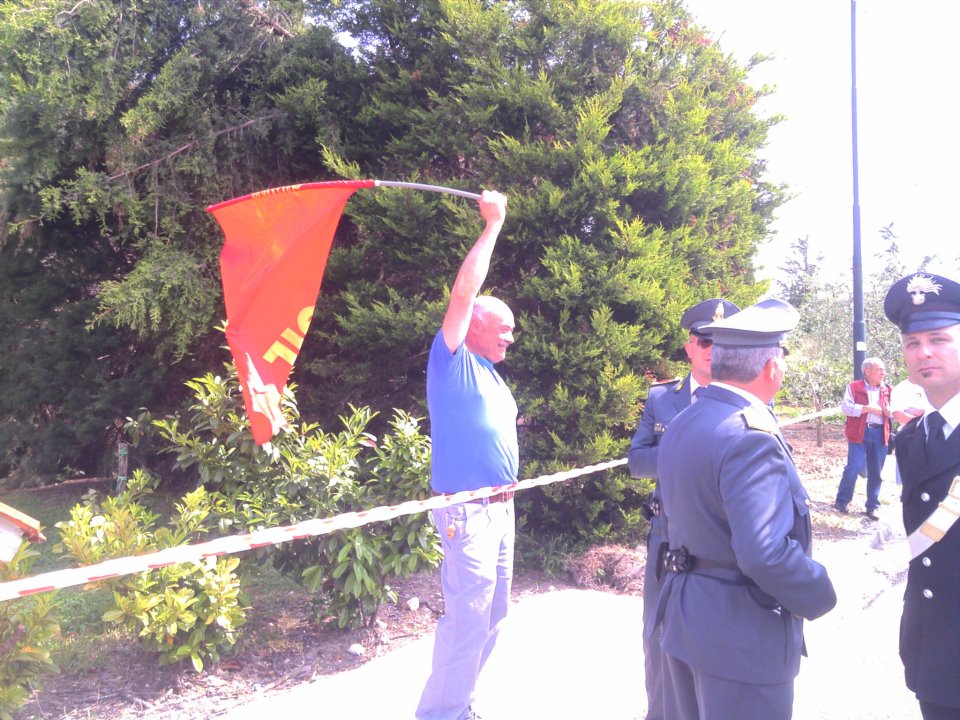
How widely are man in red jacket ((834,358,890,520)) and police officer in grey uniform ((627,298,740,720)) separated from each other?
5.73 m

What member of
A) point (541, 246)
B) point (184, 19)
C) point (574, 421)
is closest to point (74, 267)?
point (184, 19)

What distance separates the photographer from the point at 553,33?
20.2 feet

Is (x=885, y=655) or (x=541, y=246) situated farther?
(x=541, y=246)

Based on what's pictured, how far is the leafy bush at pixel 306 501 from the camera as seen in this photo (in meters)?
4.23

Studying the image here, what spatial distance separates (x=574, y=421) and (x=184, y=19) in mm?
5556

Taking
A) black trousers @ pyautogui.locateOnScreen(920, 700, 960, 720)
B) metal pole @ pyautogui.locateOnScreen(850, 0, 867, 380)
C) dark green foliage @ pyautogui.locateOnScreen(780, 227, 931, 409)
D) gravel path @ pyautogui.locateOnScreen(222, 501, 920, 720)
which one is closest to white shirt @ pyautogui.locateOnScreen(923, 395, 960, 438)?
gravel path @ pyautogui.locateOnScreen(222, 501, 920, 720)

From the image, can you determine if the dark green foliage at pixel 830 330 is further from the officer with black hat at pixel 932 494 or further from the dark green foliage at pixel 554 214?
the officer with black hat at pixel 932 494

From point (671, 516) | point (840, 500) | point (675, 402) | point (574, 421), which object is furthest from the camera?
point (840, 500)

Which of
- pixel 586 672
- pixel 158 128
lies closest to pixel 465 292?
pixel 586 672

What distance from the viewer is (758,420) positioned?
209 cm

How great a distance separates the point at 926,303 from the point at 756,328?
2.41 ft

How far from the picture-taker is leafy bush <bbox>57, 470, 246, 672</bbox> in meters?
3.60

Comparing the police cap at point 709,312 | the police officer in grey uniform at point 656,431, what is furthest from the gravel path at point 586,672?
the police cap at point 709,312

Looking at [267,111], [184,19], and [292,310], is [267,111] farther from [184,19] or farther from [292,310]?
[292,310]
